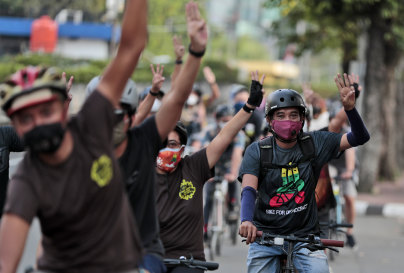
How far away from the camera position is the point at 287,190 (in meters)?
5.75

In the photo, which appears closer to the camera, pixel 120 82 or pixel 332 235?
pixel 120 82

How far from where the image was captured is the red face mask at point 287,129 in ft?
19.0

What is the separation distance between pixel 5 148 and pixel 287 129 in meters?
1.82

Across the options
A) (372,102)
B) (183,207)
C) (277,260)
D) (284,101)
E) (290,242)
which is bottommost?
(277,260)

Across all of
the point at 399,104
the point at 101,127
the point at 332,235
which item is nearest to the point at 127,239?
the point at 101,127

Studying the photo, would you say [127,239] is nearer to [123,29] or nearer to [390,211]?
[123,29]

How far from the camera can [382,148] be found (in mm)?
20453

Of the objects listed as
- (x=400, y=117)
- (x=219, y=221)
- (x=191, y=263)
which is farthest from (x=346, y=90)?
(x=400, y=117)

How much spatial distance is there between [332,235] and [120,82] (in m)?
7.62

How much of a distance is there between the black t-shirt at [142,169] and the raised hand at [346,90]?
1939 mm

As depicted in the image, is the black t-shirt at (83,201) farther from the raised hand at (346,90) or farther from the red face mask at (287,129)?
the raised hand at (346,90)

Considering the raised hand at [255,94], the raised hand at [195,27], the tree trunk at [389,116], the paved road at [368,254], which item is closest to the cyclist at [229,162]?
the paved road at [368,254]

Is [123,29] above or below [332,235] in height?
above

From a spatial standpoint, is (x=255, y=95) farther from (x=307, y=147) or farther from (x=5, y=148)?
(x=5, y=148)
